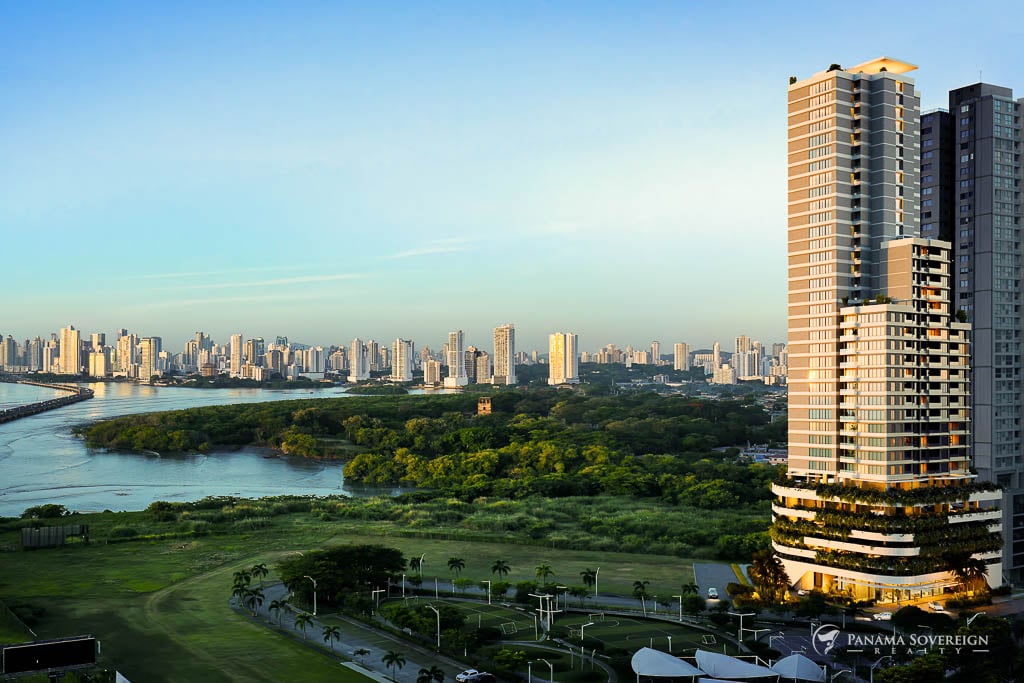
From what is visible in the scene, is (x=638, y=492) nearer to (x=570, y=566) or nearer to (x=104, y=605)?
(x=570, y=566)

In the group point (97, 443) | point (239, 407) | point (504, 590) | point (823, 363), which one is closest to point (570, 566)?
point (504, 590)

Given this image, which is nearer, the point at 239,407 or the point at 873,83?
the point at 873,83

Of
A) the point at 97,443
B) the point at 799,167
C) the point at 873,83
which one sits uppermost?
the point at 873,83

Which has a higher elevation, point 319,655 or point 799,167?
point 799,167

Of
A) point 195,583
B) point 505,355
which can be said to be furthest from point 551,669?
point 505,355

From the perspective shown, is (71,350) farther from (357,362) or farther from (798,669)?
(798,669)

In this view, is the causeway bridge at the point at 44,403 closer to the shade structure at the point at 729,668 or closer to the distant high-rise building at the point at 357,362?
the distant high-rise building at the point at 357,362

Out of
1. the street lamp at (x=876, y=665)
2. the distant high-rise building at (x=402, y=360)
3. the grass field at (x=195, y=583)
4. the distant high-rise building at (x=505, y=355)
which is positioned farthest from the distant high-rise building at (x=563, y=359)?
the street lamp at (x=876, y=665)
